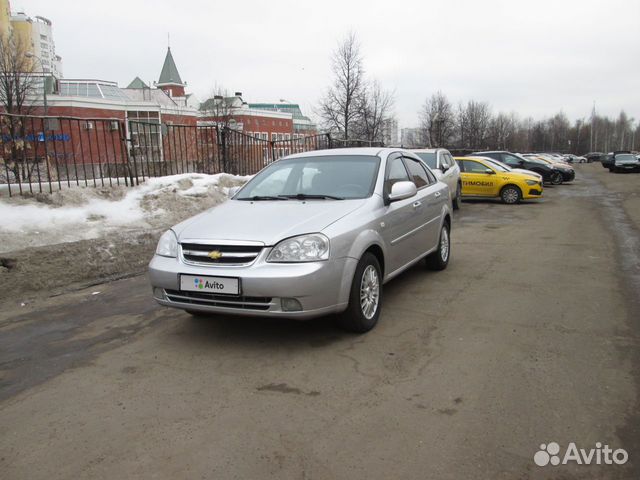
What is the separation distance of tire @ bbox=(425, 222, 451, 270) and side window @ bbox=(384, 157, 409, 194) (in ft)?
4.12

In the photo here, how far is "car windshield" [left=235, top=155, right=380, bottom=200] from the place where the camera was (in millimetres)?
4984

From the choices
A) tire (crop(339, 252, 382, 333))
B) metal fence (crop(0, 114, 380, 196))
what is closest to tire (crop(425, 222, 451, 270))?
tire (crop(339, 252, 382, 333))

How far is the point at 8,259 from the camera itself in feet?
20.4

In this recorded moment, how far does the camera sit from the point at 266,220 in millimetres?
4316

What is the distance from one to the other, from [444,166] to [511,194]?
410 cm

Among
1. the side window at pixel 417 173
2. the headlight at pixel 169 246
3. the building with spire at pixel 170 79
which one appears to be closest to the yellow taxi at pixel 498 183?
the side window at pixel 417 173

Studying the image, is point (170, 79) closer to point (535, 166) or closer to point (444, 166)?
point (535, 166)

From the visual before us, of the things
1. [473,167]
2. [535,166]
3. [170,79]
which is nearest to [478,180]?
[473,167]

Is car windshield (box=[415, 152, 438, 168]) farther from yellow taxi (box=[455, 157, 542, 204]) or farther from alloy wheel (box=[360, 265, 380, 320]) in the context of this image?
alloy wheel (box=[360, 265, 380, 320])

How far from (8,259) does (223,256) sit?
3800mm

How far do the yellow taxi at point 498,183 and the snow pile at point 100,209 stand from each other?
365 inches

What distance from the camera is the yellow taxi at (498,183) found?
16359mm

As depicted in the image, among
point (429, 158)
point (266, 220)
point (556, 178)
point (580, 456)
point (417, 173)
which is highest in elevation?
point (429, 158)

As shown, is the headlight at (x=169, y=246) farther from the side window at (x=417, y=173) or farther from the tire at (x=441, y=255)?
the tire at (x=441, y=255)
